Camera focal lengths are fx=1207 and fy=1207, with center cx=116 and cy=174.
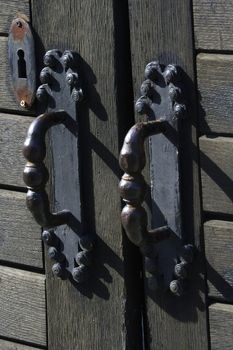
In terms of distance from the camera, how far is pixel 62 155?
2068 mm

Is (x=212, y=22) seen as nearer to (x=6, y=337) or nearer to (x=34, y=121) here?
(x=34, y=121)

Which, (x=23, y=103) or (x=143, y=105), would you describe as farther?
(x=23, y=103)

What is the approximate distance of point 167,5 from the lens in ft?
6.29

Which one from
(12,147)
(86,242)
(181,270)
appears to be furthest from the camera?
(12,147)

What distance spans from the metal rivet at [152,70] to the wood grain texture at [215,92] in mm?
77

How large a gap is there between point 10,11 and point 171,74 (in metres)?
0.36

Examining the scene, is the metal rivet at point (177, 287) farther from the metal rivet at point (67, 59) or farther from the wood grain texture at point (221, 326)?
the metal rivet at point (67, 59)

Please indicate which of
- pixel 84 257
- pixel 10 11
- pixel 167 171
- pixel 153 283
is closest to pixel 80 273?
pixel 84 257

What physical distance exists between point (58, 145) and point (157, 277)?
286 millimetres

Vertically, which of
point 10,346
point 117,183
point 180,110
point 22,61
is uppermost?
point 22,61

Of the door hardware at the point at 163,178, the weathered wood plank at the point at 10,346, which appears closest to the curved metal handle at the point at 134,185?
the door hardware at the point at 163,178

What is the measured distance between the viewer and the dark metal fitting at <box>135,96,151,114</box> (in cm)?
195

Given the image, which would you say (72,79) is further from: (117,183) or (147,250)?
(147,250)

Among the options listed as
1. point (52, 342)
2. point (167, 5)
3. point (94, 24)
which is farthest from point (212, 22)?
point (52, 342)
